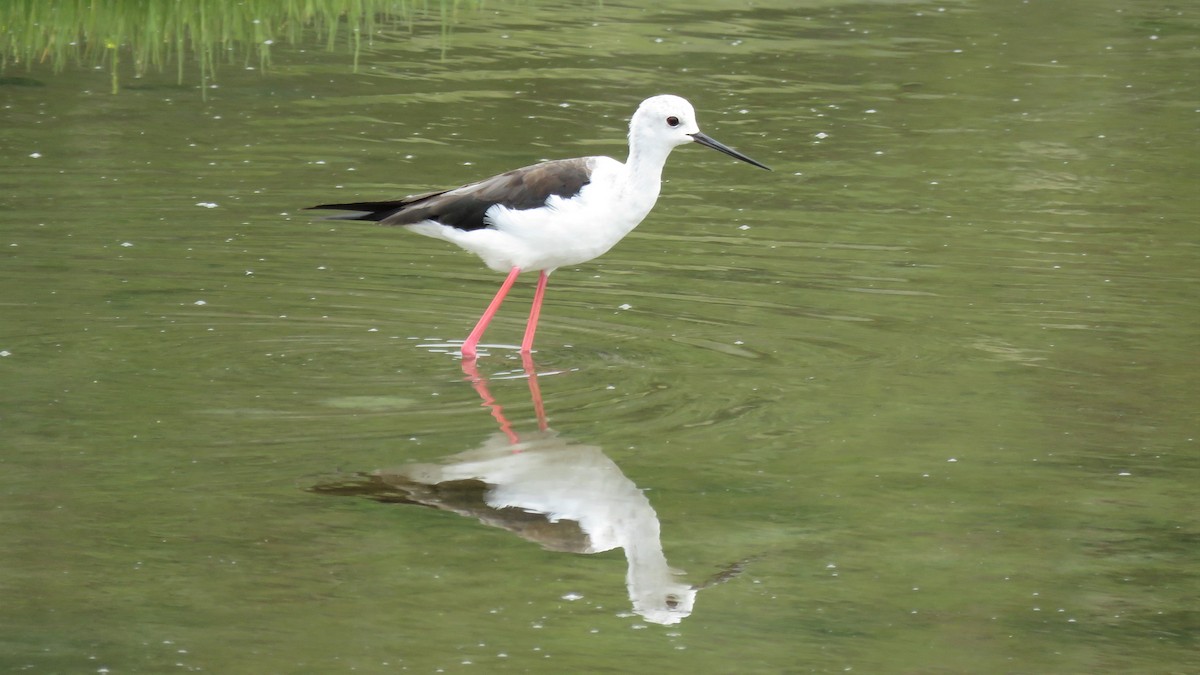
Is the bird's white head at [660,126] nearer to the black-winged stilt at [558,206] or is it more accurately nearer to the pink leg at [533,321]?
the black-winged stilt at [558,206]

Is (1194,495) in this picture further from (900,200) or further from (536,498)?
(900,200)

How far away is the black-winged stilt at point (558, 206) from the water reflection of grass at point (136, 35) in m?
7.47

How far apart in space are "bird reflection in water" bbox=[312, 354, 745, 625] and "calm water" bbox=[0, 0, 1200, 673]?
0.09ft

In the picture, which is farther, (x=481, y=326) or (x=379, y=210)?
(x=379, y=210)

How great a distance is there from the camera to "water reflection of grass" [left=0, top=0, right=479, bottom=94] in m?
17.0

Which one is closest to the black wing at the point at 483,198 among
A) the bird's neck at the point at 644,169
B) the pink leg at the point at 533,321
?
the bird's neck at the point at 644,169

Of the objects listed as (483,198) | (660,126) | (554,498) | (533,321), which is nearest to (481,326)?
(533,321)

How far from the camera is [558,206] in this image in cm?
922

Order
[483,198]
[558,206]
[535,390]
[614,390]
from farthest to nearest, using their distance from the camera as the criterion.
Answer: [483,198]
[558,206]
[535,390]
[614,390]

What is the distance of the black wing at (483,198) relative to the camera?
9.30 metres

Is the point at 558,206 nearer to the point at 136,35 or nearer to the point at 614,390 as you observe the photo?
the point at 614,390

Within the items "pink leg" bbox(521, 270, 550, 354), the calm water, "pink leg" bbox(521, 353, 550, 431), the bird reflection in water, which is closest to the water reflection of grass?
the calm water

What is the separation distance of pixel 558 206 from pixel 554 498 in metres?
2.34

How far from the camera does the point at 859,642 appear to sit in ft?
19.8
